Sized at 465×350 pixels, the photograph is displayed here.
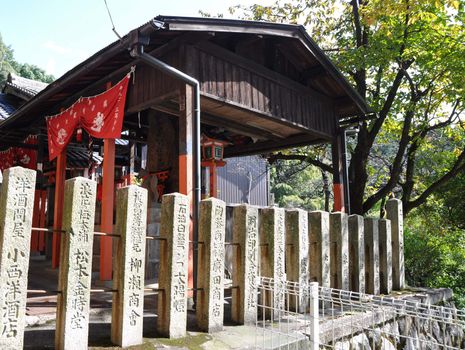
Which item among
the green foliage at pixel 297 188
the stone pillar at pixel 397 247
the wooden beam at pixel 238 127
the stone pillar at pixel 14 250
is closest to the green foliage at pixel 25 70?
the green foliage at pixel 297 188

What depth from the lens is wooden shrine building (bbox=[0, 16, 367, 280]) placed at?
6324mm

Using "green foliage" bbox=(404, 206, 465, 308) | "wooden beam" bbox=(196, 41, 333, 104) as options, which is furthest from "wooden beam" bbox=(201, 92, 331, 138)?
"green foliage" bbox=(404, 206, 465, 308)

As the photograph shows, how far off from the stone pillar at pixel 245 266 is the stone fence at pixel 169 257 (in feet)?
0.04

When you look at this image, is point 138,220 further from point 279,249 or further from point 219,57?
point 219,57

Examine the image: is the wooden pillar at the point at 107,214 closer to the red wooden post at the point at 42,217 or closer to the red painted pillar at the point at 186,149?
the red painted pillar at the point at 186,149

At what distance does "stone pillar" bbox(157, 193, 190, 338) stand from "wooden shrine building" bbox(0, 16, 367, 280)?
1.67m

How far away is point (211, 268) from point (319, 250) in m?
2.27

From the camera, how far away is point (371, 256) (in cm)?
718

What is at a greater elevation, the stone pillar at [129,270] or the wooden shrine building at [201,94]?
the wooden shrine building at [201,94]

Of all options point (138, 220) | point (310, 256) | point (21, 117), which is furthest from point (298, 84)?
point (21, 117)

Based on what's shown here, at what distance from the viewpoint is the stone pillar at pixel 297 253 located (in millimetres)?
5672

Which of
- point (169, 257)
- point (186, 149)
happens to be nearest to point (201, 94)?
point (186, 149)

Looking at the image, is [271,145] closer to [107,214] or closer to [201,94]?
[201,94]

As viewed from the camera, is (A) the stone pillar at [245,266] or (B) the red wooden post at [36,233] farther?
(B) the red wooden post at [36,233]
